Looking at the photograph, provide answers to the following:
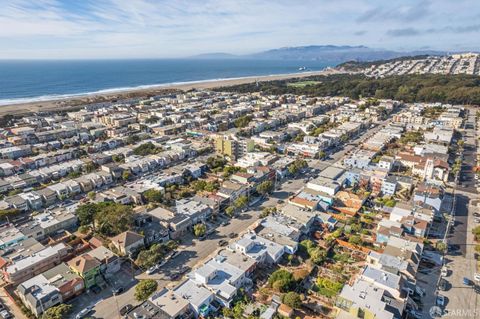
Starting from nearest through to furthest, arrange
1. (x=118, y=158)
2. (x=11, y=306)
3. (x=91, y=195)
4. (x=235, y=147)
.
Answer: (x=11, y=306)
(x=91, y=195)
(x=118, y=158)
(x=235, y=147)

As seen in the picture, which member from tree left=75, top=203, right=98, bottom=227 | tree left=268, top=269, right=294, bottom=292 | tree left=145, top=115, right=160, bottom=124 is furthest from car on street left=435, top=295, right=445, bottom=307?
tree left=145, top=115, right=160, bottom=124

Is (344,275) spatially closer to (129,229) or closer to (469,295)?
(469,295)

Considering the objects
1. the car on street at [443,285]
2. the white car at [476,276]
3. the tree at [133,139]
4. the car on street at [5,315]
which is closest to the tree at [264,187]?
the car on street at [443,285]

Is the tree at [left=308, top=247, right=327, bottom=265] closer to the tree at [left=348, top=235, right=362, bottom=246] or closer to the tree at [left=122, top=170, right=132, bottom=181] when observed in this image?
the tree at [left=348, top=235, right=362, bottom=246]

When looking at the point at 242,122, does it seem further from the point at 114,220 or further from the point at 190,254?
the point at 190,254

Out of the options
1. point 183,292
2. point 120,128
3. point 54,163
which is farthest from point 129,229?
point 120,128

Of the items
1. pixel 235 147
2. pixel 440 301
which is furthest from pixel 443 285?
pixel 235 147
